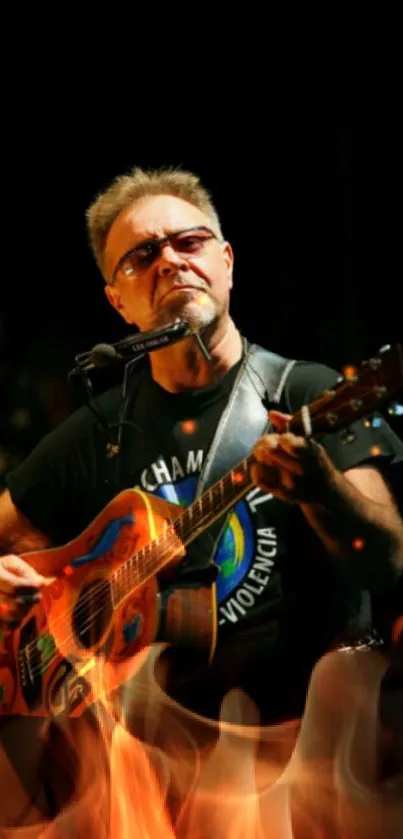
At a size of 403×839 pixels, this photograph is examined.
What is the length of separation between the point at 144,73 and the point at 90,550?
124 cm

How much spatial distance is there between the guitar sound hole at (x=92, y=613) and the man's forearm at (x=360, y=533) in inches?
17.7

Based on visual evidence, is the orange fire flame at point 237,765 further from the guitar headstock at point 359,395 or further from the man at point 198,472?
the guitar headstock at point 359,395

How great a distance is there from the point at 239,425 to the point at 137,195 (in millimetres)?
593

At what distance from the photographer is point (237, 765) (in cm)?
A: 208

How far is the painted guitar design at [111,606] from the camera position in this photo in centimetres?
200

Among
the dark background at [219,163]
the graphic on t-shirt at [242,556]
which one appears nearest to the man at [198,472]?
the graphic on t-shirt at [242,556]

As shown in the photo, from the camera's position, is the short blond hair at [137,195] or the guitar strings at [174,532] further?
the short blond hair at [137,195]

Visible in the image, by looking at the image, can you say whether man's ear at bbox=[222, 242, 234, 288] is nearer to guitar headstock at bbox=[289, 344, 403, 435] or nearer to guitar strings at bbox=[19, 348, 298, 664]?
guitar strings at bbox=[19, 348, 298, 664]

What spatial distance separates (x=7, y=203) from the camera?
262 cm

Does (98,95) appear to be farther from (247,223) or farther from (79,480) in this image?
(79,480)

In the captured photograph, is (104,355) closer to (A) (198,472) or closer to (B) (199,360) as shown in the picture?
→ (B) (199,360)

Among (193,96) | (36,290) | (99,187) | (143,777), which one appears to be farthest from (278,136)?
(143,777)

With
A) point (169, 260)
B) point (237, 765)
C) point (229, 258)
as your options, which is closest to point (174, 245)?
point (169, 260)

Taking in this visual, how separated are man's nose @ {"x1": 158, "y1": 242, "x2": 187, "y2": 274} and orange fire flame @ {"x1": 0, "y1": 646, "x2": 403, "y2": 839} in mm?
809
